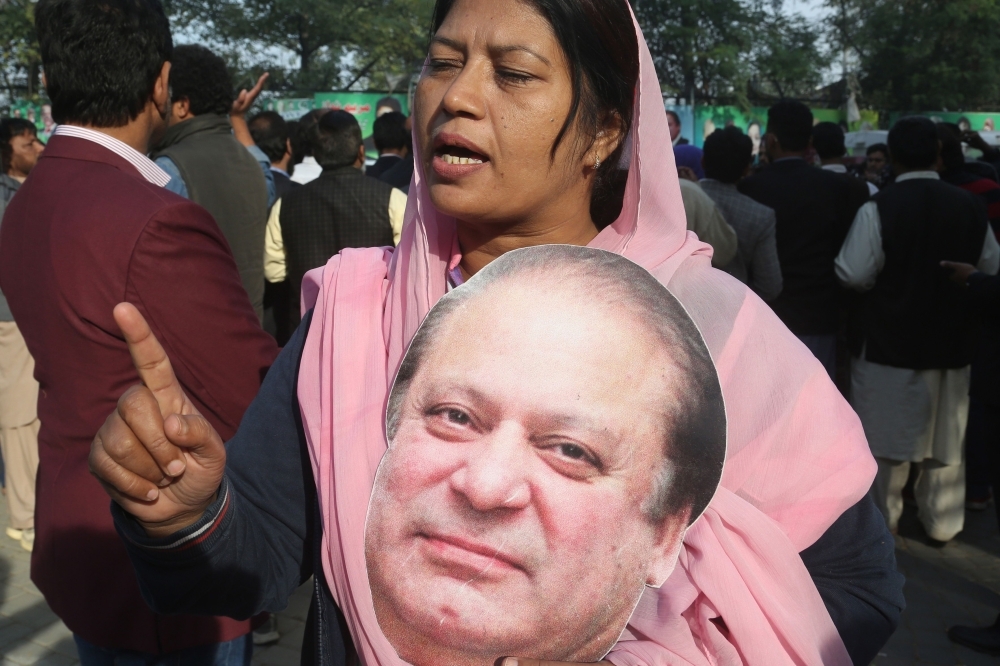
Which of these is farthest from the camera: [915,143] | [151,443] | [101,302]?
[915,143]

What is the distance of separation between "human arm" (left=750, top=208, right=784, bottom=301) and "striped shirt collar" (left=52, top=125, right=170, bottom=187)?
3561 mm

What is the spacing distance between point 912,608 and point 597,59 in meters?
3.91

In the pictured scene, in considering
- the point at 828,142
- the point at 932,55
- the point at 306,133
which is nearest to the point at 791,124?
the point at 828,142

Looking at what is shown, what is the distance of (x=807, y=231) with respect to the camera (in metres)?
5.29

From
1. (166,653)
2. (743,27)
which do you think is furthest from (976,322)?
(743,27)

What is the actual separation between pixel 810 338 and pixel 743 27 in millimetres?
29910

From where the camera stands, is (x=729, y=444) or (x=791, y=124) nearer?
(x=729, y=444)

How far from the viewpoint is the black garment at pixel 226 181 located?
11.9 feet

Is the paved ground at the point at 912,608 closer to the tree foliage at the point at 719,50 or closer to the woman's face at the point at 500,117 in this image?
the woman's face at the point at 500,117

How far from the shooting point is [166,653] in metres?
2.05

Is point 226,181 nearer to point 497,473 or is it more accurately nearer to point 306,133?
point 306,133

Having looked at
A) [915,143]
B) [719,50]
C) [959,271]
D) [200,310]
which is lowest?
→ [719,50]

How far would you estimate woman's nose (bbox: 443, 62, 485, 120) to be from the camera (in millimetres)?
1349

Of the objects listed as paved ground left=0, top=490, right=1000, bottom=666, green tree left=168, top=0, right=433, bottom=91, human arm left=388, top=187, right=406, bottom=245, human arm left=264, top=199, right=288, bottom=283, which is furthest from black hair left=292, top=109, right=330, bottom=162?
green tree left=168, top=0, right=433, bottom=91
